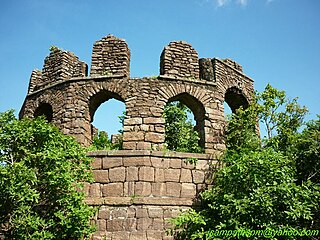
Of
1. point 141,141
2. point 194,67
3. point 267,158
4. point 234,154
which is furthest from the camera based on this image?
point 194,67

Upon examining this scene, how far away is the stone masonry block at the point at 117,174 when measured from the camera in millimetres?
7512

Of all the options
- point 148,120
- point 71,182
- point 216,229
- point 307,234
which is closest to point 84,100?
point 148,120

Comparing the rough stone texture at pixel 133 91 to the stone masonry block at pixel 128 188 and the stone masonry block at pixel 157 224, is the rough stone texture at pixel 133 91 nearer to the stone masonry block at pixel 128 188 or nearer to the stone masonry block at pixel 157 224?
the stone masonry block at pixel 128 188

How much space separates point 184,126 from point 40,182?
7.13 meters

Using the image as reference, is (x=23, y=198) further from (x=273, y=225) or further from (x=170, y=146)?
(x=170, y=146)

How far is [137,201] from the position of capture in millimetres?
7254

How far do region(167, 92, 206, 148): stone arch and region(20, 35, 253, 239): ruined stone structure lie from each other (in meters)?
0.03

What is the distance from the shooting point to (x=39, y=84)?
9836mm

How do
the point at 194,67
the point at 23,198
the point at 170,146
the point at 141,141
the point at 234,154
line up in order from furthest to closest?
the point at 170,146 < the point at 194,67 < the point at 141,141 < the point at 234,154 < the point at 23,198

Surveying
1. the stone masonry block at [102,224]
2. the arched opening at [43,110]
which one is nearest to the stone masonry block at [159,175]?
the stone masonry block at [102,224]

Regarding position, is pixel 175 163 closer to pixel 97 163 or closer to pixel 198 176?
pixel 198 176

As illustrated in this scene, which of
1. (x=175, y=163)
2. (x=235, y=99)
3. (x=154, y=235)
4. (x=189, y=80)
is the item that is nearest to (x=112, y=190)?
(x=154, y=235)

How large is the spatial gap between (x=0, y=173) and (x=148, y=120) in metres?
3.43

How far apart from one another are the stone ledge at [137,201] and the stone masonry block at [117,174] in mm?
406
